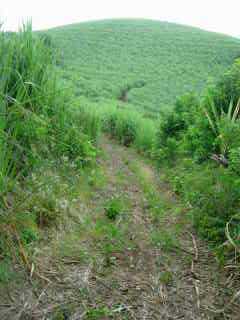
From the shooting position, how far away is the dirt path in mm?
2531

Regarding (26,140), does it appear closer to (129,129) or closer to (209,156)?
(209,156)

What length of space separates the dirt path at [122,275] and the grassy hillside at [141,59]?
1974 centimetres

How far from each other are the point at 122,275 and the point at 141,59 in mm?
36329

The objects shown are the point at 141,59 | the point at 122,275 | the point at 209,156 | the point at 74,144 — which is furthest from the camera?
the point at 141,59

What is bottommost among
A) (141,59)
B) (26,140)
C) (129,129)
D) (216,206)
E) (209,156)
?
(129,129)

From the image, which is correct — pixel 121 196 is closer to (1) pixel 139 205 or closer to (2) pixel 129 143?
(1) pixel 139 205

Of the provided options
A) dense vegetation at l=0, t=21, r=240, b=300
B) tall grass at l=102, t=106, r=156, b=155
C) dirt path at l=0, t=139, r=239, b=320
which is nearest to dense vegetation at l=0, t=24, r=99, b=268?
dense vegetation at l=0, t=21, r=240, b=300

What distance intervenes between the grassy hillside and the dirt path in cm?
1974

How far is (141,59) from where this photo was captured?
3750 cm

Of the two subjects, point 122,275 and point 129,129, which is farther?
point 129,129

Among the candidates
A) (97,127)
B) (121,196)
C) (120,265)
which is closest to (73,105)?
(121,196)

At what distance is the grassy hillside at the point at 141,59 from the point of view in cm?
2788

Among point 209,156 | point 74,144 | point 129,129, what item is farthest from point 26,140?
point 129,129

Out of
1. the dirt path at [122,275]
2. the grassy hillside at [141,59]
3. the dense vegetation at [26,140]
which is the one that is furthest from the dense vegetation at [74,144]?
the grassy hillside at [141,59]
